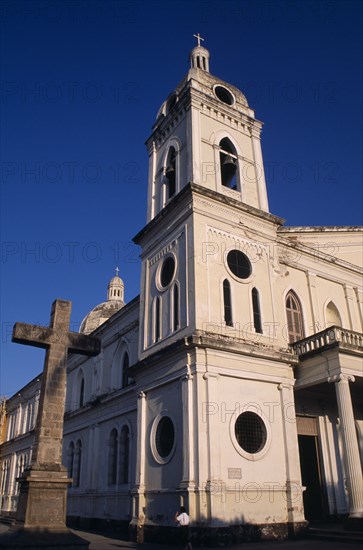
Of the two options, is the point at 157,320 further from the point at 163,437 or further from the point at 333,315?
the point at 333,315

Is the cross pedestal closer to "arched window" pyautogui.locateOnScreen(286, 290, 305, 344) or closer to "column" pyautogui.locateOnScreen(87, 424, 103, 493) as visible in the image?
"arched window" pyautogui.locateOnScreen(286, 290, 305, 344)

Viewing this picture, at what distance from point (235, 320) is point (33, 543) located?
32.5ft

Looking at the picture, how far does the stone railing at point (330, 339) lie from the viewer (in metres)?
17.1

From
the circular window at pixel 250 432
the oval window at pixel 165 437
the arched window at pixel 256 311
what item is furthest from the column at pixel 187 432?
the arched window at pixel 256 311

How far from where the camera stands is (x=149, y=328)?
19844 mm

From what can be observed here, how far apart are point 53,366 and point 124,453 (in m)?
11.5

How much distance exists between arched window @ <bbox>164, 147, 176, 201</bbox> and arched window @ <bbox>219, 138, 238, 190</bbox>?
2.20m

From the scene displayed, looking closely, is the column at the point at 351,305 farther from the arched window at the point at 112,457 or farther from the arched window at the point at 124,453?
the arched window at the point at 112,457

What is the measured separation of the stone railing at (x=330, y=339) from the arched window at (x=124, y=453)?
9.46 m

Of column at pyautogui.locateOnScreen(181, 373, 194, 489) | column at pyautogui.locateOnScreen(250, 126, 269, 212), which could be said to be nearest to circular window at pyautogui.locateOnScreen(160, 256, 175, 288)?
column at pyautogui.locateOnScreen(181, 373, 194, 489)

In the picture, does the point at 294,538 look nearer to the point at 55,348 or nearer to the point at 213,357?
the point at 213,357

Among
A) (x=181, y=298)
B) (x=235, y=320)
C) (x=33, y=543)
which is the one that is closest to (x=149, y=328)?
(x=181, y=298)

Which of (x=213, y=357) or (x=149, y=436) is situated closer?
(x=213, y=357)

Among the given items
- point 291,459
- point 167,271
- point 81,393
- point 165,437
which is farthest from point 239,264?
point 81,393
